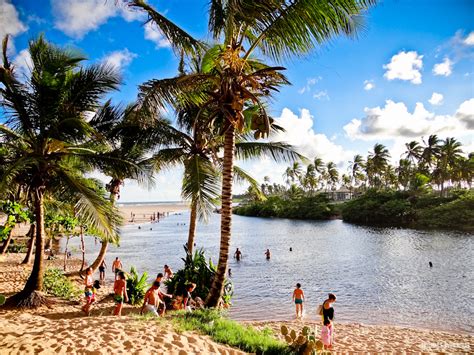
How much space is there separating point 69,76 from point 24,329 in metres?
7.27

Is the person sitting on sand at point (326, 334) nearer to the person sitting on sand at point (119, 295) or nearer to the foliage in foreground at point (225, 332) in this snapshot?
the foliage in foreground at point (225, 332)

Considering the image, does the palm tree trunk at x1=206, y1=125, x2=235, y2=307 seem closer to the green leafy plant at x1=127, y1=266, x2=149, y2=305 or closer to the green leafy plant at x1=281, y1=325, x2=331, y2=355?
the green leafy plant at x1=281, y1=325, x2=331, y2=355

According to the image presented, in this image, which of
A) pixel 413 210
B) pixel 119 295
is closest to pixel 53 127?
pixel 119 295

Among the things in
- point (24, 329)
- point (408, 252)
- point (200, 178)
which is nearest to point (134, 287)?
point (200, 178)

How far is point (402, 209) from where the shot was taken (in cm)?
5406

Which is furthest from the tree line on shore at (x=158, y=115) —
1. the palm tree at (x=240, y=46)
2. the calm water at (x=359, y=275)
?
the calm water at (x=359, y=275)

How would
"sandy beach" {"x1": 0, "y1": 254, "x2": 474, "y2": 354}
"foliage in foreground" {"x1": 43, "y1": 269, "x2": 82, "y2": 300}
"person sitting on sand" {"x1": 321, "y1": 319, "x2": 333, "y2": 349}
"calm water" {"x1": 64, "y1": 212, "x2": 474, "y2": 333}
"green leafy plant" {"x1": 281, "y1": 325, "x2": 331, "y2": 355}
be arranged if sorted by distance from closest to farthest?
"sandy beach" {"x1": 0, "y1": 254, "x2": 474, "y2": 354} < "green leafy plant" {"x1": 281, "y1": 325, "x2": 331, "y2": 355} < "person sitting on sand" {"x1": 321, "y1": 319, "x2": 333, "y2": 349} < "foliage in foreground" {"x1": 43, "y1": 269, "x2": 82, "y2": 300} < "calm water" {"x1": 64, "y1": 212, "x2": 474, "y2": 333}

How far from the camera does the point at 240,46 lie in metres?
8.14

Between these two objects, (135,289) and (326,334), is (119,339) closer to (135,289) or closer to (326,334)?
(326,334)

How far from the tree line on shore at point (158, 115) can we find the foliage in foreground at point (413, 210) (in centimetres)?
4422

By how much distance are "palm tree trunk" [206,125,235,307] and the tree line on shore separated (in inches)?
1.0

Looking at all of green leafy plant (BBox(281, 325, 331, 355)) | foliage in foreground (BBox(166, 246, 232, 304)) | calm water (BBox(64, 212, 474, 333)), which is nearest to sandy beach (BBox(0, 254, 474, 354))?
green leafy plant (BBox(281, 325, 331, 355))

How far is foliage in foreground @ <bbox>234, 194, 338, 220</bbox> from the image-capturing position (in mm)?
72125

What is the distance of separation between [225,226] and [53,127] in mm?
5921
